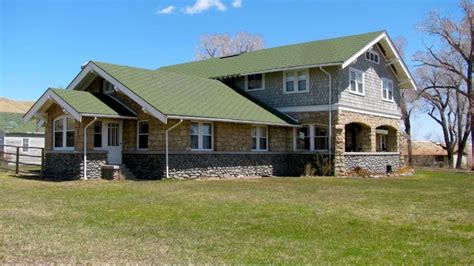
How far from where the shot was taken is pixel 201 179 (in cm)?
2198

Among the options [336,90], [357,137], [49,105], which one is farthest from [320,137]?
[49,105]

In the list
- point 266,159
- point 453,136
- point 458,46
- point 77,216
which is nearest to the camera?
point 77,216

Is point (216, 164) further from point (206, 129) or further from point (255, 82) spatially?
point (255, 82)

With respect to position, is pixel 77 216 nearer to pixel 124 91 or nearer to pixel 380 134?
pixel 124 91

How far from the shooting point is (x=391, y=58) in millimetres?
31328

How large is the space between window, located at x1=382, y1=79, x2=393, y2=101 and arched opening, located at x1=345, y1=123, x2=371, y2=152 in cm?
267

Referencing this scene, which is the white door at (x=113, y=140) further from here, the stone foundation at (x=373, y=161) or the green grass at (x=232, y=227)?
the stone foundation at (x=373, y=161)

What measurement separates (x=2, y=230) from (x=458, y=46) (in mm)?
41697

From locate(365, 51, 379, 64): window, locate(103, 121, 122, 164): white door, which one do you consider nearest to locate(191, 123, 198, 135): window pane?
locate(103, 121, 122, 164): white door

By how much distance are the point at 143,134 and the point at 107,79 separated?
296 centimetres

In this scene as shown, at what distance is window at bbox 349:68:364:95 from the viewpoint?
90.9 feet

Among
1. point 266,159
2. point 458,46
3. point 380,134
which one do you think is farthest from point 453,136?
point 266,159

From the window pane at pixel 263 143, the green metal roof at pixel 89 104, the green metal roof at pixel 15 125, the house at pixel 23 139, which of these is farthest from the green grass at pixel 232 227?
the green metal roof at pixel 15 125

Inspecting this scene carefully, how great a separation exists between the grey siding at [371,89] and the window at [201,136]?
24.8ft
